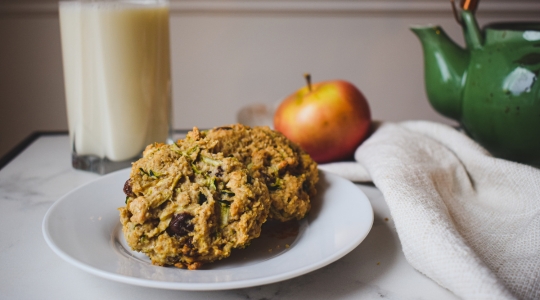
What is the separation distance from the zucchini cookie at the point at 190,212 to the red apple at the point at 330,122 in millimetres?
412

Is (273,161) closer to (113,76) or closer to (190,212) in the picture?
(190,212)

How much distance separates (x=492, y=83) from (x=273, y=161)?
457 millimetres

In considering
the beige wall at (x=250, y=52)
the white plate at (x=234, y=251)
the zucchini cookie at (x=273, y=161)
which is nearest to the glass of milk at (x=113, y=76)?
the white plate at (x=234, y=251)

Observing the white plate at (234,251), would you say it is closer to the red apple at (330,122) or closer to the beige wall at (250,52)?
the red apple at (330,122)

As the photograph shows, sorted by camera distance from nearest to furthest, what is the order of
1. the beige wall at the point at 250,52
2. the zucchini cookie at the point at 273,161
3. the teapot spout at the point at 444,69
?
1. the zucchini cookie at the point at 273,161
2. the teapot spout at the point at 444,69
3. the beige wall at the point at 250,52

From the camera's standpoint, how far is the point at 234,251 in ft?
2.11

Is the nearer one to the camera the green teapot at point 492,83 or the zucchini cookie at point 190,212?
the zucchini cookie at point 190,212

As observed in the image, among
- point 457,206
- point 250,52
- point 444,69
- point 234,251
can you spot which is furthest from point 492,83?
point 250,52

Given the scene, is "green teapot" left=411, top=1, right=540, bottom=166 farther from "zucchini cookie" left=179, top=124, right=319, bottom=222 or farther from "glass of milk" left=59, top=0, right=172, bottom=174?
"glass of milk" left=59, top=0, right=172, bottom=174

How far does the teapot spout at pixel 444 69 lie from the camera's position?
1.00 metres

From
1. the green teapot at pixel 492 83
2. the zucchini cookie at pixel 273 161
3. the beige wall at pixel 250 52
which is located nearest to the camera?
the zucchini cookie at pixel 273 161

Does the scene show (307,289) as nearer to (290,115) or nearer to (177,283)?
(177,283)

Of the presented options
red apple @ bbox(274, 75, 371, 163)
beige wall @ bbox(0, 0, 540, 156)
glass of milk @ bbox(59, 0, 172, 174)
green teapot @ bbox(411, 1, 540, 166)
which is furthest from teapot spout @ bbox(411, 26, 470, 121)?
beige wall @ bbox(0, 0, 540, 156)

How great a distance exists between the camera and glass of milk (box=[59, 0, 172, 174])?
0.91 m
